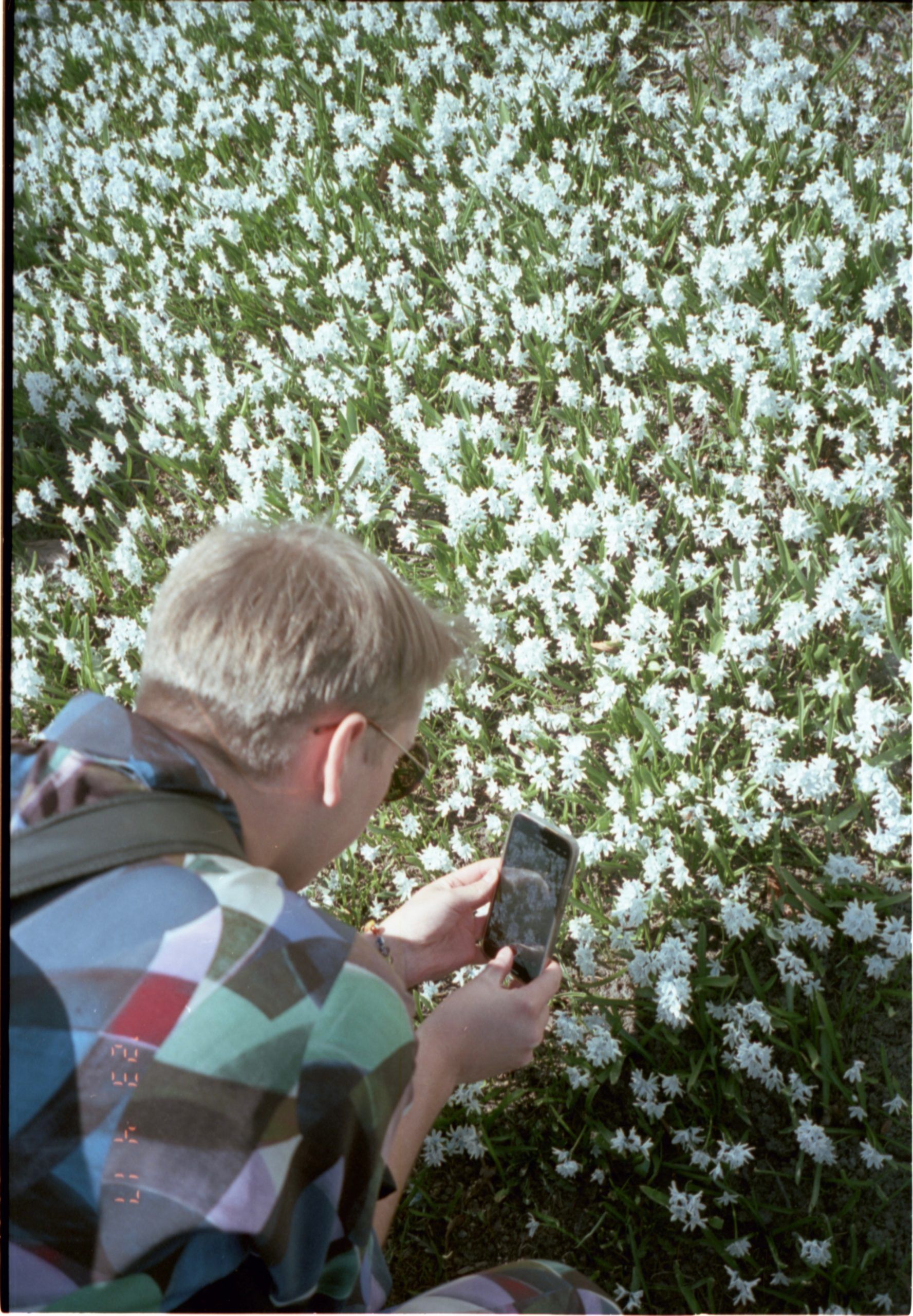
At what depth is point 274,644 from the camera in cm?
130

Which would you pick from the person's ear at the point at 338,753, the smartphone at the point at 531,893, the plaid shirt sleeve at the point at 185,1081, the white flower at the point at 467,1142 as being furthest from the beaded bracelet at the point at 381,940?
the plaid shirt sleeve at the point at 185,1081

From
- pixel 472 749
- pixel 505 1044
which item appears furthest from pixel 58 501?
pixel 505 1044

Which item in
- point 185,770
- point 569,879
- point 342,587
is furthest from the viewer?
point 569,879

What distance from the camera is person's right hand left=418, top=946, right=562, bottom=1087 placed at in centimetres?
162

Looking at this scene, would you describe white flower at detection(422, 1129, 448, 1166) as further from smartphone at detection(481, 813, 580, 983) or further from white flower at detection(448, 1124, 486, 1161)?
smartphone at detection(481, 813, 580, 983)

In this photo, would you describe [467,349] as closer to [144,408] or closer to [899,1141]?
[144,408]

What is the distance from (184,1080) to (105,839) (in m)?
0.28

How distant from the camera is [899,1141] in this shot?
168 centimetres

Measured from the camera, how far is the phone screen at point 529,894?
180 cm

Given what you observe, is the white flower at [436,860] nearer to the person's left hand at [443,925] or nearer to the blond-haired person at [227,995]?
the person's left hand at [443,925]

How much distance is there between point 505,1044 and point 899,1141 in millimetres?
706

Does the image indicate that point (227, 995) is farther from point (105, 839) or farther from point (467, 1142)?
point (467, 1142)

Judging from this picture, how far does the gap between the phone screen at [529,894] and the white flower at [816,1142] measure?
0.52m

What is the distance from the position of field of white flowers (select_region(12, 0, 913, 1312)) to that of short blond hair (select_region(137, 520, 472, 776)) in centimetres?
77
